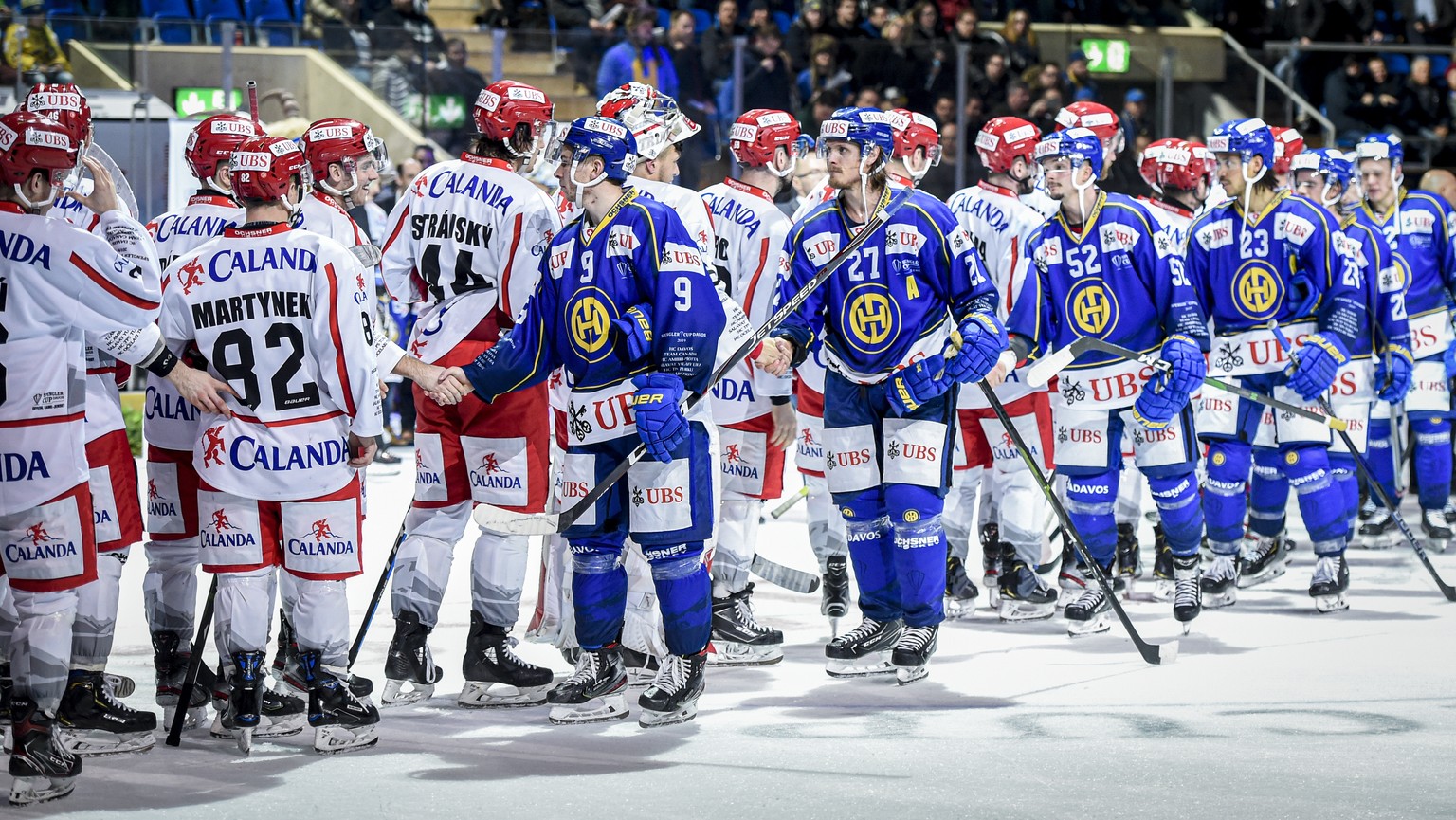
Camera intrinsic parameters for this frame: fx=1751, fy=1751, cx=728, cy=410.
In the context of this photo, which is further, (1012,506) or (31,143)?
(1012,506)

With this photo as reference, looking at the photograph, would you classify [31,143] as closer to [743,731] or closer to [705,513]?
[705,513]

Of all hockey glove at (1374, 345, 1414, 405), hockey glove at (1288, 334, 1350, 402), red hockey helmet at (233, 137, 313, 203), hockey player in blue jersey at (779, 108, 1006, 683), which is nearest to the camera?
red hockey helmet at (233, 137, 313, 203)

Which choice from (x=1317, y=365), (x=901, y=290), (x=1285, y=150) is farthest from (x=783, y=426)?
(x=1285, y=150)

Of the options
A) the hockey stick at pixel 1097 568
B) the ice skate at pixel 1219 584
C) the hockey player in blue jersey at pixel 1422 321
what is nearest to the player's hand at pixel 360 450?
the hockey stick at pixel 1097 568

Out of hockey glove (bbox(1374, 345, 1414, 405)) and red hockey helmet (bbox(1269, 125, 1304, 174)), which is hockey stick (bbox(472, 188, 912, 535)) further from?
red hockey helmet (bbox(1269, 125, 1304, 174))

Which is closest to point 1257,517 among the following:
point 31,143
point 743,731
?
point 743,731

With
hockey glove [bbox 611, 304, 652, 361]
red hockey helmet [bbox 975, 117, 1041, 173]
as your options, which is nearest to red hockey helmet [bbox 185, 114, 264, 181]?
hockey glove [bbox 611, 304, 652, 361]

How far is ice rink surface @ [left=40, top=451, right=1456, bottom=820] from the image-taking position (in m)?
4.32

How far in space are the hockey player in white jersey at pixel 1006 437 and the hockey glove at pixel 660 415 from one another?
227 centimetres

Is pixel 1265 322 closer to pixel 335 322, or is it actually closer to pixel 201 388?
pixel 335 322

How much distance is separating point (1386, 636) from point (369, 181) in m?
4.08

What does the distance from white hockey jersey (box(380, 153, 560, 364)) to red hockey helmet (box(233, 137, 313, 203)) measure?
2.82 ft

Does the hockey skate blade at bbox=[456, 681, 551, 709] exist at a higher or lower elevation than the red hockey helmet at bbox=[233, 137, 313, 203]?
lower

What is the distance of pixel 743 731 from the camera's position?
5.12 m
